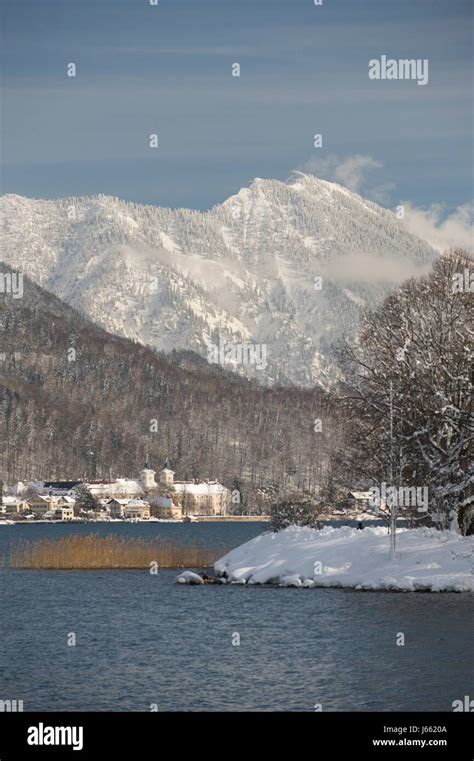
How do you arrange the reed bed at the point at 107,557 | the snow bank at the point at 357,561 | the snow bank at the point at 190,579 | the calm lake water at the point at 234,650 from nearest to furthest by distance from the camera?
1. the calm lake water at the point at 234,650
2. the snow bank at the point at 357,561
3. the snow bank at the point at 190,579
4. the reed bed at the point at 107,557

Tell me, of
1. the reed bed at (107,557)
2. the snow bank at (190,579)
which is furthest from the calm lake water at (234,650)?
the reed bed at (107,557)

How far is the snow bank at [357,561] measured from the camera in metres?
55.3

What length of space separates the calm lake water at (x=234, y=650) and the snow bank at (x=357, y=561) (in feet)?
5.32

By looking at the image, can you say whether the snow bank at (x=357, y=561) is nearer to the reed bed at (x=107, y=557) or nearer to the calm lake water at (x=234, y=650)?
the calm lake water at (x=234, y=650)

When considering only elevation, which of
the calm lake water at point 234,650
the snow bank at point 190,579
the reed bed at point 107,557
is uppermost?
the reed bed at point 107,557

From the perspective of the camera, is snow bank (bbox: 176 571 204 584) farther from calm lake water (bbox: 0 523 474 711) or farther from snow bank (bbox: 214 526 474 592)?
calm lake water (bbox: 0 523 474 711)

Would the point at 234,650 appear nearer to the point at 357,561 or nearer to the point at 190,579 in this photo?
the point at 357,561

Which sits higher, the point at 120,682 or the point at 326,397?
the point at 326,397

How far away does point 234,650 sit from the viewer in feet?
130

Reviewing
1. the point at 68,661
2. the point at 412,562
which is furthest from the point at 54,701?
the point at 412,562
